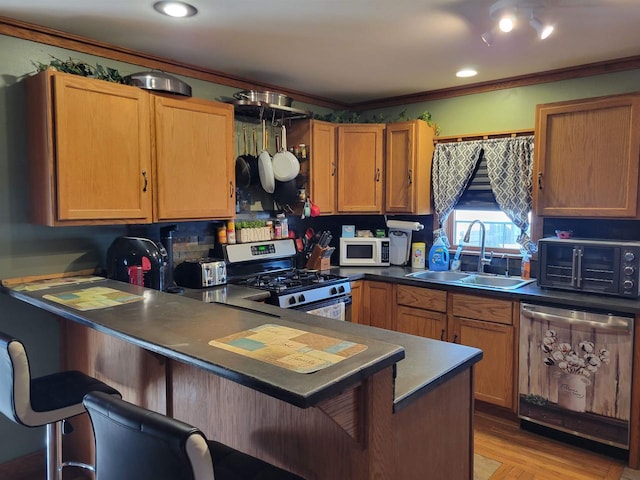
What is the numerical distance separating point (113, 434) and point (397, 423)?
0.78 metres

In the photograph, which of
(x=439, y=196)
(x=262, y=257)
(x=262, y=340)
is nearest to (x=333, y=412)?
(x=262, y=340)

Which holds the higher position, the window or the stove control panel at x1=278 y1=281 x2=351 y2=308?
the window

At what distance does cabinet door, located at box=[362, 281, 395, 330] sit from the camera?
145 inches

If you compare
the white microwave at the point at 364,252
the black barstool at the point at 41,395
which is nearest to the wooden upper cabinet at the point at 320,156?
the white microwave at the point at 364,252

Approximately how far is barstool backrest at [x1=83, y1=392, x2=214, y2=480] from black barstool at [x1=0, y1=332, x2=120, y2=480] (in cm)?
64

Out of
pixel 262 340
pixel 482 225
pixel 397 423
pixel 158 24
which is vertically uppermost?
pixel 158 24

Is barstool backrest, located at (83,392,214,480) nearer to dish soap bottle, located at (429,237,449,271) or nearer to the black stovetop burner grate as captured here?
the black stovetop burner grate

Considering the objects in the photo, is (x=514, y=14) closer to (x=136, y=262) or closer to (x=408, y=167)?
(x=408, y=167)

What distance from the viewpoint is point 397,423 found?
1432 mm

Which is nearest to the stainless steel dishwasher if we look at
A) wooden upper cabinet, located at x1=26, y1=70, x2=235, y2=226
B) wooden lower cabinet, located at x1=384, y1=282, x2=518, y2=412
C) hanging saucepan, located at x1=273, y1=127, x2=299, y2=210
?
wooden lower cabinet, located at x1=384, y1=282, x2=518, y2=412

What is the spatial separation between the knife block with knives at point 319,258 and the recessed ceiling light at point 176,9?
207 centimetres

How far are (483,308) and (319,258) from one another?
134 cm

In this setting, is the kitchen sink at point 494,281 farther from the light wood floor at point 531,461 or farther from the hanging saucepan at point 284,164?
the hanging saucepan at point 284,164

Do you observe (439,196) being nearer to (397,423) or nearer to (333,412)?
(397,423)
